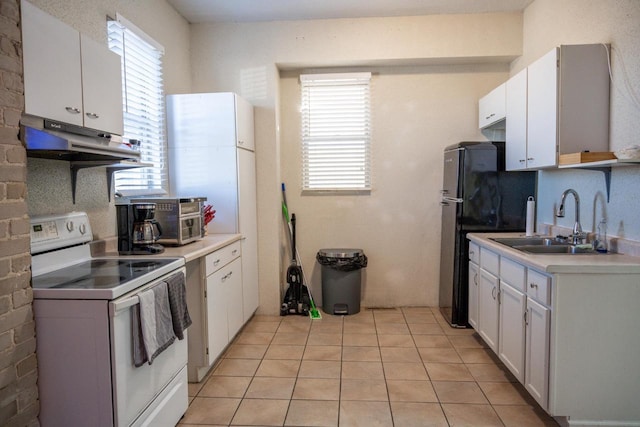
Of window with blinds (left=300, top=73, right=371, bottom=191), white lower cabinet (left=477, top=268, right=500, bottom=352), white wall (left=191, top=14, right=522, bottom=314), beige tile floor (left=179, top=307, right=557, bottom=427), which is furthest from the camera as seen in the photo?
window with blinds (left=300, top=73, right=371, bottom=191)

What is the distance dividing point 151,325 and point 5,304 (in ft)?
1.76

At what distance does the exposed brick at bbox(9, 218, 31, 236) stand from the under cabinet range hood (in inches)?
11.8

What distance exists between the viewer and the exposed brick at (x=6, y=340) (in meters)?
1.45

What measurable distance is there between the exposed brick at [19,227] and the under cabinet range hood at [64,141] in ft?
0.98

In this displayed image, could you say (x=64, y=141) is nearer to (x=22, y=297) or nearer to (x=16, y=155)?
(x=16, y=155)

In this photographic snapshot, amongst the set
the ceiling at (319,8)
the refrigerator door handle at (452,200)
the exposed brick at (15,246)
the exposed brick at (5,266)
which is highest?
the ceiling at (319,8)

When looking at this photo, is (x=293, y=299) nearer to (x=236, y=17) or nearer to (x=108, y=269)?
(x=108, y=269)

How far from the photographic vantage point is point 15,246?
1.54m

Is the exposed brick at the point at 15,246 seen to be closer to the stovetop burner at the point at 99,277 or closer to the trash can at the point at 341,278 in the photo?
the stovetop burner at the point at 99,277

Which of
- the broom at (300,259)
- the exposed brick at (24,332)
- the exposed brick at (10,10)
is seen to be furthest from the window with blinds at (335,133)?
the exposed brick at (24,332)

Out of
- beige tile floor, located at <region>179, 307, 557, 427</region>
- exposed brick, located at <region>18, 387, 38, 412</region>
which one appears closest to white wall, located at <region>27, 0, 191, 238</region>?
exposed brick, located at <region>18, 387, 38, 412</region>

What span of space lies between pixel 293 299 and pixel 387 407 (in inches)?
71.6

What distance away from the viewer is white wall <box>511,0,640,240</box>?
2.27 meters

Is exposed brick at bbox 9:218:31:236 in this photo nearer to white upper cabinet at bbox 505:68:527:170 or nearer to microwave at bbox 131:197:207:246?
microwave at bbox 131:197:207:246
